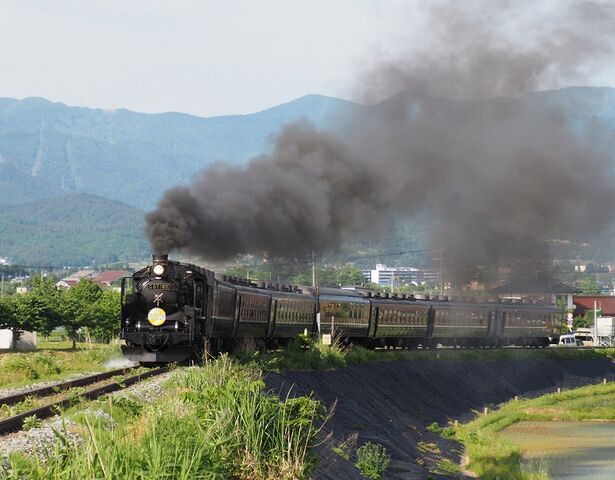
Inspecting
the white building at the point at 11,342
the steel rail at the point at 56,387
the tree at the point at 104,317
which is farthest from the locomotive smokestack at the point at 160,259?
the tree at the point at 104,317

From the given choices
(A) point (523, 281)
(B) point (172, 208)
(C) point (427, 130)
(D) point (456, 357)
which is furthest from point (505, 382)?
(B) point (172, 208)

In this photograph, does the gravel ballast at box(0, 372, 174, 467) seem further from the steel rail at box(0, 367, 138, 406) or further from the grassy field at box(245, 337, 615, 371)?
the grassy field at box(245, 337, 615, 371)

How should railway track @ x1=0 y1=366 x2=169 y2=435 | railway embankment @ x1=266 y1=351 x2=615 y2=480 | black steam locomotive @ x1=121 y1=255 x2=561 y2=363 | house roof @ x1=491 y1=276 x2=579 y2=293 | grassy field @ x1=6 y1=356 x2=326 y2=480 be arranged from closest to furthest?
grassy field @ x1=6 y1=356 x2=326 y2=480, railway track @ x1=0 y1=366 x2=169 y2=435, railway embankment @ x1=266 y1=351 x2=615 y2=480, black steam locomotive @ x1=121 y1=255 x2=561 y2=363, house roof @ x1=491 y1=276 x2=579 y2=293

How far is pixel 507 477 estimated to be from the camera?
32406 mm

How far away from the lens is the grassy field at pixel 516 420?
34.1 m

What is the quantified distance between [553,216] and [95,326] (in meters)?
51.5

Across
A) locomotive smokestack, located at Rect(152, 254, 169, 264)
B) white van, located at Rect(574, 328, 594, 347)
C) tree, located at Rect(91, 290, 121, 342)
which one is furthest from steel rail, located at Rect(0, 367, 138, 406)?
white van, located at Rect(574, 328, 594, 347)

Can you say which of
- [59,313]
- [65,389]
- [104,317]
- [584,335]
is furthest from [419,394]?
[584,335]

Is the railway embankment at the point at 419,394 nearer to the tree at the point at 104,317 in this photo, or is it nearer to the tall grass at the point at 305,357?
the tall grass at the point at 305,357

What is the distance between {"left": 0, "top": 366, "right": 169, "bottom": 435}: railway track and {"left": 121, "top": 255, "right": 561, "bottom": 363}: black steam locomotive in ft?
3.95

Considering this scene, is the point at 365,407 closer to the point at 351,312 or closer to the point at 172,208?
the point at 172,208

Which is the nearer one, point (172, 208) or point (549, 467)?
point (172, 208)

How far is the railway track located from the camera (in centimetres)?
1784

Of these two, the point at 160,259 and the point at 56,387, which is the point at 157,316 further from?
the point at 56,387
